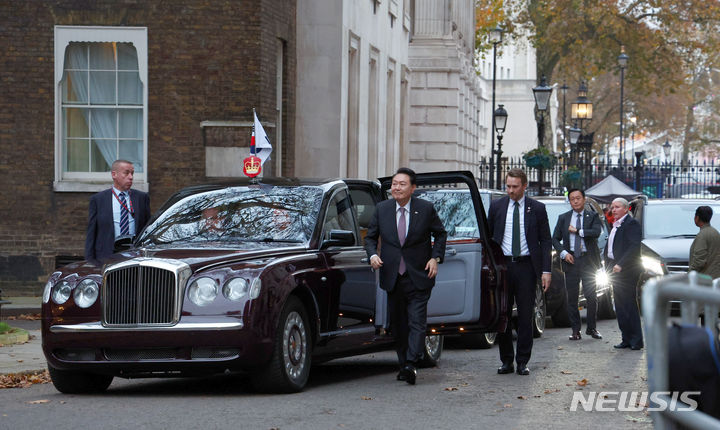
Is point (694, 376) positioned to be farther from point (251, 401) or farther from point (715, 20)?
point (715, 20)

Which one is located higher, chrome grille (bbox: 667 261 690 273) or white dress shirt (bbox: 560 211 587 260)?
white dress shirt (bbox: 560 211 587 260)

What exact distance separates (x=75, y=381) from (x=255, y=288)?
1794 mm

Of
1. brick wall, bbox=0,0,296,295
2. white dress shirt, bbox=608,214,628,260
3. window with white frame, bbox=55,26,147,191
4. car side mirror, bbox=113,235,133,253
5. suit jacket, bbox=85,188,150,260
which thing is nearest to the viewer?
car side mirror, bbox=113,235,133,253

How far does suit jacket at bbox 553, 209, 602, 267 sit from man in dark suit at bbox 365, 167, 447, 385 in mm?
5705

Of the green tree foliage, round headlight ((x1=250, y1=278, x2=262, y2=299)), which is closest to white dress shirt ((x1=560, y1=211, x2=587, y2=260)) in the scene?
round headlight ((x1=250, y1=278, x2=262, y2=299))

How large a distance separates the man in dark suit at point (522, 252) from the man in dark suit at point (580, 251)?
14.4 ft

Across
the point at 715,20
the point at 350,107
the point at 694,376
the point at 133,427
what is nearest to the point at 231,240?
the point at 133,427

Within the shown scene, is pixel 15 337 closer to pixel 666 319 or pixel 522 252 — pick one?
pixel 522 252

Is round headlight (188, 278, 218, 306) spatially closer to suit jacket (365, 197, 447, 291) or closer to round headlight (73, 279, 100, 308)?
round headlight (73, 279, 100, 308)

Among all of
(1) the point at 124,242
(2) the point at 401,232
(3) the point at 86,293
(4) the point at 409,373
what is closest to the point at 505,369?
(4) the point at 409,373

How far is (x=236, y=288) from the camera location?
10.0m

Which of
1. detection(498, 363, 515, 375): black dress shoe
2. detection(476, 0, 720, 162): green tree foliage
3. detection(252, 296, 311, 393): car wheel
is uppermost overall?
detection(476, 0, 720, 162): green tree foliage

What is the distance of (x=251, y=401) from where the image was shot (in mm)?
9977

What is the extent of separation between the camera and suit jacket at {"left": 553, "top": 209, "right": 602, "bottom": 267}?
1672cm
